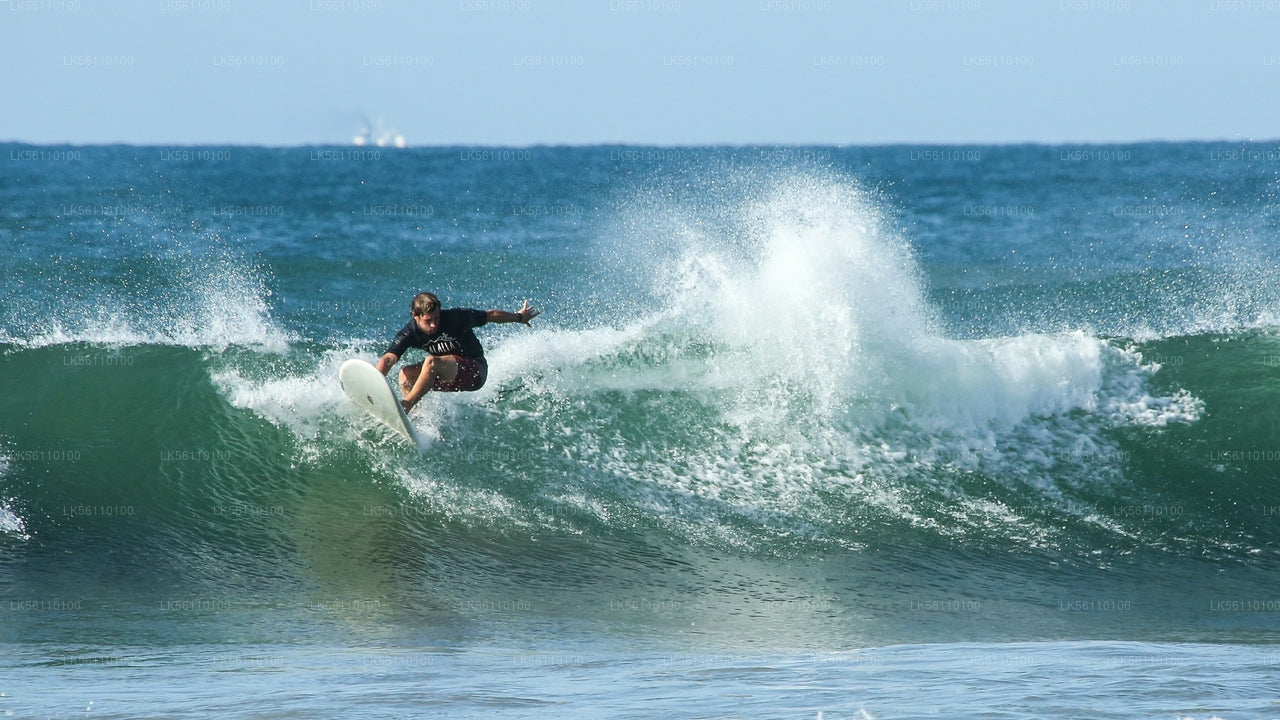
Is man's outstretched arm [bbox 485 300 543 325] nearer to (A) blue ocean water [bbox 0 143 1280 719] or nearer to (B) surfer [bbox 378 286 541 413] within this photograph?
(B) surfer [bbox 378 286 541 413]

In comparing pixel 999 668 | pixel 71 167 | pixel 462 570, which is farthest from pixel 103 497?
pixel 71 167

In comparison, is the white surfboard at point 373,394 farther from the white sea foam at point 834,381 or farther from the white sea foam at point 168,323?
the white sea foam at point 168,323

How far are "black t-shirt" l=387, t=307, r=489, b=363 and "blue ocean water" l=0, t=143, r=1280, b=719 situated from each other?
3.12 feet

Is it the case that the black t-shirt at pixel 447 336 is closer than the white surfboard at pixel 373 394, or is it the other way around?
the white surfboard at pixel 373 394

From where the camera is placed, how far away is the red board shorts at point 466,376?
27.7ft

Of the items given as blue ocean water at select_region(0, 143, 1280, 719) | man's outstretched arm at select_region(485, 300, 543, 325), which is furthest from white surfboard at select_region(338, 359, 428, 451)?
man's outstretched arm at select_region(485, 300, 543, 325)

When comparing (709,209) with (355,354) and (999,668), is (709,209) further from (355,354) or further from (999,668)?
(999,668)

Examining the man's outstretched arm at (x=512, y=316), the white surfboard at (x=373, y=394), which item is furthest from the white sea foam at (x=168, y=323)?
the man's outstretched arm at (x=512, y=316)

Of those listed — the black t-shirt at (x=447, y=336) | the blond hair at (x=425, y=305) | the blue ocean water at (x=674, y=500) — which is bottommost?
the blue ocean water at (x=674, y=500)

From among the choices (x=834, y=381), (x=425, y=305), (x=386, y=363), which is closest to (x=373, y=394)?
(x=386, y=363)

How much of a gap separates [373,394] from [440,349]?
1.87 feet

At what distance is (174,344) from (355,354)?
1812 mm

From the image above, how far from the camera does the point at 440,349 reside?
8.38 meters

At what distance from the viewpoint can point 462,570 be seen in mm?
7418
